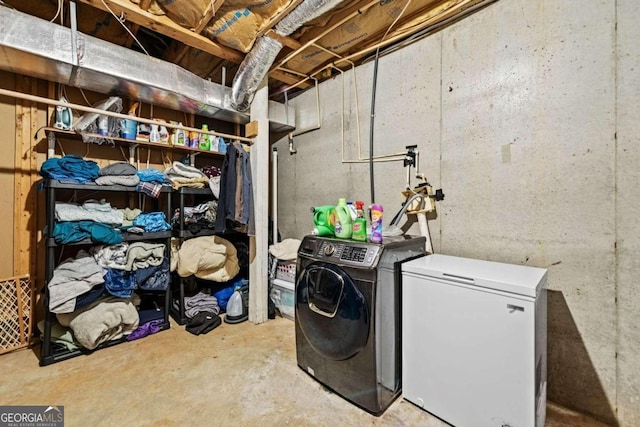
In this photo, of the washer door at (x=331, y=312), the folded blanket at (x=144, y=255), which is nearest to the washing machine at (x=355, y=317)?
the washer door at (x=331, y=312)

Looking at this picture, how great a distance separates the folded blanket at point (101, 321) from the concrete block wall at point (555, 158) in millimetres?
2457

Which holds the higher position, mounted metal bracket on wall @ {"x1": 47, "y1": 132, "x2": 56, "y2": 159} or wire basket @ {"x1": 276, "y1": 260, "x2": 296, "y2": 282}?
mounted metal bracket on wall @ {"x1": 47, "y1": 132, "x2": 56, "y2": 159}

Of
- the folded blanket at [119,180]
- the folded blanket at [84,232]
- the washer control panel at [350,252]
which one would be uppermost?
the folded blanket at [119,180]

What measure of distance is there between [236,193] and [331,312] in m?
1.46

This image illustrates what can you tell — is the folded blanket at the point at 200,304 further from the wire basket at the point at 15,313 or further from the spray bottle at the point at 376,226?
the spray bottle at the point at 376,226

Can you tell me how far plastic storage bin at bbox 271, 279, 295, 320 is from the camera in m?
2.67

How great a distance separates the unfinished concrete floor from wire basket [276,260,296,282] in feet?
2.17

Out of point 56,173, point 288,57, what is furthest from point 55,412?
point 288,57

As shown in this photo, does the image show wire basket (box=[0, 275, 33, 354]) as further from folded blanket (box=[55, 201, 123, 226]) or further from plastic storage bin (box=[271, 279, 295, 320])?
plastic storage bin (box=[271, 279, 295, 320])

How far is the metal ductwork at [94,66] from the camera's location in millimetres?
1743

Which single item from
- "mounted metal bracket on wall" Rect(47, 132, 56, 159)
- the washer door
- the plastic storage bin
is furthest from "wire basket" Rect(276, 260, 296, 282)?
"mounted metal bracket on wall" Rect(47, 132, 56, 159)

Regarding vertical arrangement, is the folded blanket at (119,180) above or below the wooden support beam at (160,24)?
below

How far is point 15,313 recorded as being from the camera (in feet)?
6.99

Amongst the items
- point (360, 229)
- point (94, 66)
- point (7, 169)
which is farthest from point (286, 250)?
point (7, 169)
